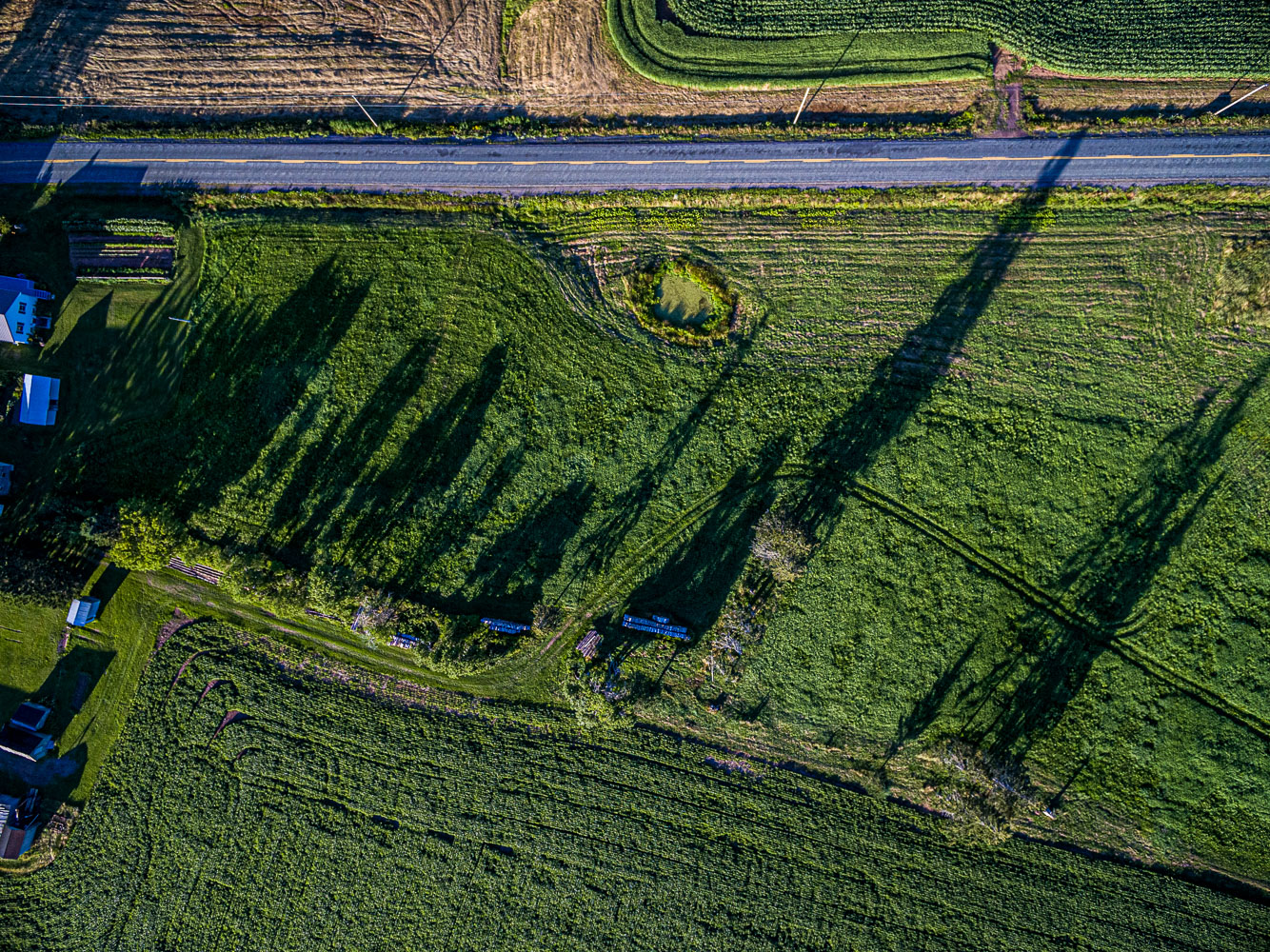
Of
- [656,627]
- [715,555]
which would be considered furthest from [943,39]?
[656,627]

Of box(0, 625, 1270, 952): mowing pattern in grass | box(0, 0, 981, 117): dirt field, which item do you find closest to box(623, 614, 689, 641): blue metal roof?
box(0, 625, 1270, 952): mowing pattern in grass

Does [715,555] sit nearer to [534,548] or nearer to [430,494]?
[534,548]

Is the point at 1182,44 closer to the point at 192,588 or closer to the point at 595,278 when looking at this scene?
the point at 595,278

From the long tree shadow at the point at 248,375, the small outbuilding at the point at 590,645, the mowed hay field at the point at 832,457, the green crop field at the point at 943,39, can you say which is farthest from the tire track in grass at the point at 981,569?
the green crop field at the point at 943,39

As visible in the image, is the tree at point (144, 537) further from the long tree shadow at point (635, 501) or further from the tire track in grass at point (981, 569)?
the long tree shadow at point (635, 501)

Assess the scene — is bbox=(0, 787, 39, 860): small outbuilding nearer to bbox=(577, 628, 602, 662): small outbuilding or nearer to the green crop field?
bbox=(577, 628, 602, 662): small outbuilding

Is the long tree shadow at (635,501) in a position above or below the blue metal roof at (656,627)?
above
